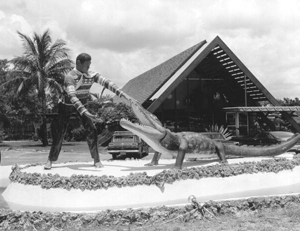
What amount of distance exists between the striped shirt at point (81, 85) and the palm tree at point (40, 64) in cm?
1981

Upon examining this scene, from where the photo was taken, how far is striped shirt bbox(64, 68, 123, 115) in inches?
272

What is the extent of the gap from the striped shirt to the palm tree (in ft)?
65.0

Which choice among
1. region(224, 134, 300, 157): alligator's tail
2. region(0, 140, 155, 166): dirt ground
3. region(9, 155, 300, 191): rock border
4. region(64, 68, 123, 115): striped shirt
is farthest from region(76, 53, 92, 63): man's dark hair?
region(0, 140, 155, 166): dirt ground

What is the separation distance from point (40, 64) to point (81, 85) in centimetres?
2089

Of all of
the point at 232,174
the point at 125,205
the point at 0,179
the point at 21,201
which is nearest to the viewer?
the point at 125,205

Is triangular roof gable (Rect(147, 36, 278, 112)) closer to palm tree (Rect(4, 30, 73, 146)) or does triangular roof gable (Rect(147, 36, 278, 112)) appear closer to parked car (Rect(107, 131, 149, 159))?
parked car (Rect(107, 131, 149, 159))

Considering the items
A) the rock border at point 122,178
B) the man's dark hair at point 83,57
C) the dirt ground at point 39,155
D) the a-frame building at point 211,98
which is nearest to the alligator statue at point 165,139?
the rock border at point 122,178

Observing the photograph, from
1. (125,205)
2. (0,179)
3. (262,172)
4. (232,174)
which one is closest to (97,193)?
(125,205)

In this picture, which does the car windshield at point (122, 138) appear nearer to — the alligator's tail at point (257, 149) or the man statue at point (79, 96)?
the alligator's tail at point (257, 149)

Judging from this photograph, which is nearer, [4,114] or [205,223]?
[205,223]

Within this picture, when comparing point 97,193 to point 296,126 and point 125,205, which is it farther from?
point 296,126

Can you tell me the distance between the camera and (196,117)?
26625mm

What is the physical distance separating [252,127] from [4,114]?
66.8 ft

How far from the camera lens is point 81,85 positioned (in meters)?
7.15
